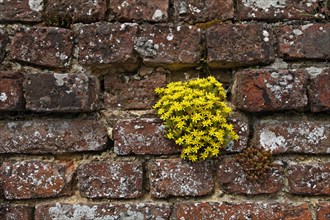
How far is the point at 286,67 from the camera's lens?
135cm

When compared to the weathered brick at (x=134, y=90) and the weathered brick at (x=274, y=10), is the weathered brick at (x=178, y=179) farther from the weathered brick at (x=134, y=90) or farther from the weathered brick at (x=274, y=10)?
the weathered brick at (x=274, y=10)

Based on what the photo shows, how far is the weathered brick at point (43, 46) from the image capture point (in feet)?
4.40

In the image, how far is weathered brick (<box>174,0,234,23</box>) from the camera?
137cm

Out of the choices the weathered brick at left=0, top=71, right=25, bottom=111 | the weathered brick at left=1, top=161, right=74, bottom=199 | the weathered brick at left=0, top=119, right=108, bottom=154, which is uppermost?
the weathered brick at left=0, top=71, right=25, bottom=111

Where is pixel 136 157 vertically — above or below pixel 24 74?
below

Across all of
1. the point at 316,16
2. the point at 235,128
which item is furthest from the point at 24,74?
the point at 316,16

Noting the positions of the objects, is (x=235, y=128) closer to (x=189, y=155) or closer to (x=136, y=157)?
(x=189, y=155)

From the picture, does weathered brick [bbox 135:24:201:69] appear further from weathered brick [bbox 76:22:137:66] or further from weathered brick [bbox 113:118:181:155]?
weathered brick [bbox 113:118:181:155]

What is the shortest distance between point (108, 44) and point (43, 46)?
0.63ft

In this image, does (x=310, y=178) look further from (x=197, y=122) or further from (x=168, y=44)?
A: (x=168, y=44)

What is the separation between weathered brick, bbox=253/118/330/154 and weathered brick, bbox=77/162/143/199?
1.19 ft

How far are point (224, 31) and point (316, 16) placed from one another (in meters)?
0.29

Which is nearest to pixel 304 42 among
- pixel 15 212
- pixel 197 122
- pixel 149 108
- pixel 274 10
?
pixel 274 10

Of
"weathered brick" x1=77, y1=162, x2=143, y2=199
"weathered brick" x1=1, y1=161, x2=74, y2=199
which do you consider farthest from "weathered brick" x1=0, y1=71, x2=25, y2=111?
"weathered brick" x1=77, y1=162, x2=143, y2=199
